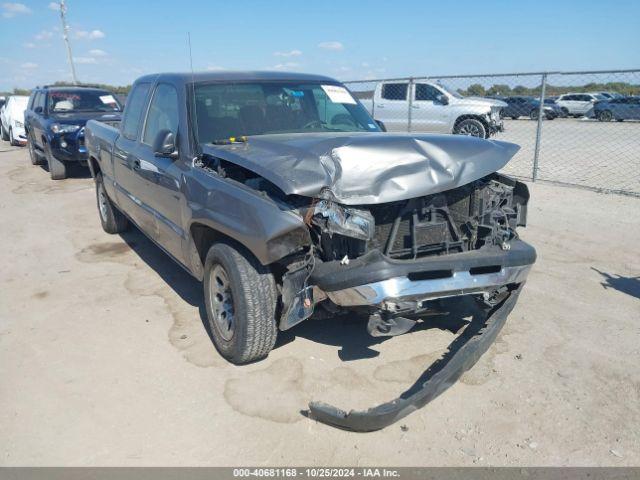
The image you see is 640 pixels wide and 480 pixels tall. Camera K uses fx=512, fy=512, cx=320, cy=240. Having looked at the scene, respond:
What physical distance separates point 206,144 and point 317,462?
7.56 ft

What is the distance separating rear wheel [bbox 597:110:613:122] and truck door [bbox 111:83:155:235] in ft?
90.9

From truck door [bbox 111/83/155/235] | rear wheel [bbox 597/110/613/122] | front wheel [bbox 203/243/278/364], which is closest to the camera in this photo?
front wheel [bbox 203/243/278/364]

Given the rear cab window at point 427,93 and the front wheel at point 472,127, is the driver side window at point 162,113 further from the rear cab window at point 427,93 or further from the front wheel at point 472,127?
the rear cab window at point 427,93

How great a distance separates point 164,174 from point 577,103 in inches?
1310

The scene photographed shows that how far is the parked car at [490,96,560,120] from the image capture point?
29.3 meters

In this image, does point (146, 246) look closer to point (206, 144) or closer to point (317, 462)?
point (206, 144)

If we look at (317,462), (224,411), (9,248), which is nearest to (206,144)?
(224,411)

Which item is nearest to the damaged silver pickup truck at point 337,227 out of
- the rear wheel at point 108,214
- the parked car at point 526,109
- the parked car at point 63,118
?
the rear wheel at point 108,214

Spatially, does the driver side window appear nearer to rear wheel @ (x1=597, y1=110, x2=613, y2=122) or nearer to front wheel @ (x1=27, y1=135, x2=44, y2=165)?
front wheel @ (x1=27, y1=135, x2=44, y2=165)

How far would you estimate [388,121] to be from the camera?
50.3 feet

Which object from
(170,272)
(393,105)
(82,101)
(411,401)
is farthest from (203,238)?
(393,105)

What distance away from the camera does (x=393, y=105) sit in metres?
15.3

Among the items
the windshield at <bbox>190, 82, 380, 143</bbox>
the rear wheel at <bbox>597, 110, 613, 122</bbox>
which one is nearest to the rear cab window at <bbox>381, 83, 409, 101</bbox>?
the windshield at <bbox>190, 82, 380, 143</bbox>

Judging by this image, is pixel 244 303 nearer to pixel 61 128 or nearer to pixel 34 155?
pixel 61 128
